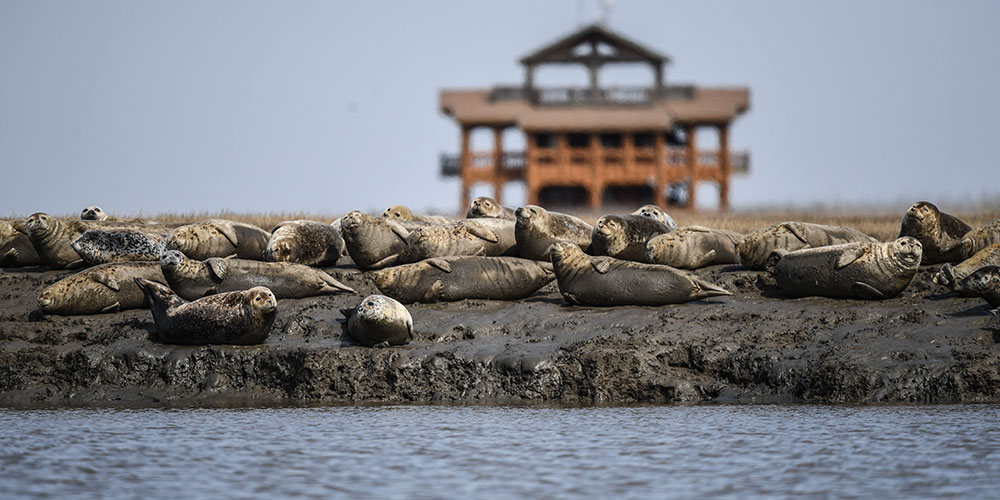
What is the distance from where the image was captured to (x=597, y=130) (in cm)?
3816

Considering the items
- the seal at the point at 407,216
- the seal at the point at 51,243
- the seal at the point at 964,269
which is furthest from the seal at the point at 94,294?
the seal at the point at 964,269

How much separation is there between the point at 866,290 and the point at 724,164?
90.6 ft

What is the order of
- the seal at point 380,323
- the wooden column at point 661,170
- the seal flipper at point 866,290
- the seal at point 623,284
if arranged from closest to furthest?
the seal at point 380,323 < the seal flipper at point 866,290 < the seal at point 623,284 < the wooden column at point 661,170

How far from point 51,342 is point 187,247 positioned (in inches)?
107

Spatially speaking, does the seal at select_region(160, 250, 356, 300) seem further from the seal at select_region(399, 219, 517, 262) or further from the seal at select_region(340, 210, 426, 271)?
the seal at select_region(399, 219, 517, 262)

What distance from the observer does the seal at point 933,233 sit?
14.0m

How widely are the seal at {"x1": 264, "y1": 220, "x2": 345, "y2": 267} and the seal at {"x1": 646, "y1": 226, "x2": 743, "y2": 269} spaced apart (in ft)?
12.4

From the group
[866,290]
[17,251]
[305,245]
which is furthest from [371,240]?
[866,290]

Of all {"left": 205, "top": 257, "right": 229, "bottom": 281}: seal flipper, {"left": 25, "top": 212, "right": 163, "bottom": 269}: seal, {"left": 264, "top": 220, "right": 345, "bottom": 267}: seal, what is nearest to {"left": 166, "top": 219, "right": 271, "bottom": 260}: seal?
{"left": 264, "top": 220, "right": 345, "bottom": 267}: seal

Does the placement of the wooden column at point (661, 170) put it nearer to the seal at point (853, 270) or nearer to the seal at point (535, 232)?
the seal at point (535, 232)

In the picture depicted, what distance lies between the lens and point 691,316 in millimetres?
12055

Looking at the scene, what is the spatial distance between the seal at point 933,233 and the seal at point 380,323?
604cm

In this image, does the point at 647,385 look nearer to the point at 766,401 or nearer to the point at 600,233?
the point at 766,401

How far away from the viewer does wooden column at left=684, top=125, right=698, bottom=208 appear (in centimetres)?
3925
